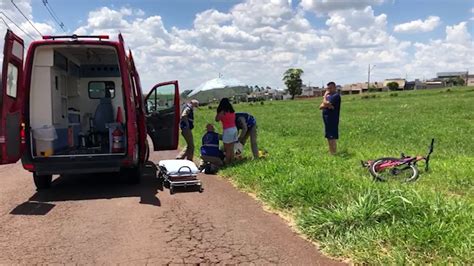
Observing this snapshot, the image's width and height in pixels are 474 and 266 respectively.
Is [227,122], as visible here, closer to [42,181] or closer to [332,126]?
[332,126]

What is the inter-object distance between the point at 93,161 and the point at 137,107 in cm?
146

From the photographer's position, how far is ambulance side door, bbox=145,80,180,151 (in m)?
10.7

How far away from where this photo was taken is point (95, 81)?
478 inches

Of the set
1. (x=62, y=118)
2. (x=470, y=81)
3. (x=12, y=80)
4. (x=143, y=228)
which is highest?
(x=470, y=81)

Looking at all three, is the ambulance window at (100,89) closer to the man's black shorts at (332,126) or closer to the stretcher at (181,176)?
the stretcher at (181,176)

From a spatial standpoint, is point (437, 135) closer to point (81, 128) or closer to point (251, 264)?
point (81, 128)

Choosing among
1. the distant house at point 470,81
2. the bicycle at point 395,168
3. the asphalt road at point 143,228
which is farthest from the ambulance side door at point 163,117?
the distant house at point 470,81

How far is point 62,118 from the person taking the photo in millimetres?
10203

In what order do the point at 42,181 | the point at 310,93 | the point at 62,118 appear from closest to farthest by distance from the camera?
the point at 42,181, the point at 62,118, the point at 310,93

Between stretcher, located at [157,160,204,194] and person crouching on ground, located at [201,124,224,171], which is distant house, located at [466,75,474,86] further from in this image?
stretcher, located at [157,160,204,194]

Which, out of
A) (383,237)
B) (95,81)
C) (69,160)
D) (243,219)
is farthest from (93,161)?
(383,237)

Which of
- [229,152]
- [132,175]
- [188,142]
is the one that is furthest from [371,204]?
[188,142]

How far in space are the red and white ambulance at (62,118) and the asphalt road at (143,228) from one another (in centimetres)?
61

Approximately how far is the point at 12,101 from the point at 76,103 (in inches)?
160
